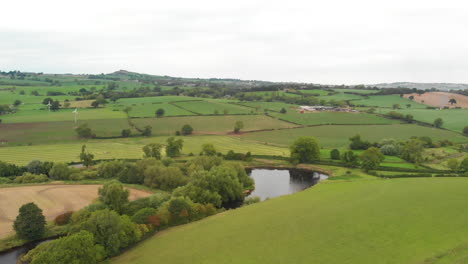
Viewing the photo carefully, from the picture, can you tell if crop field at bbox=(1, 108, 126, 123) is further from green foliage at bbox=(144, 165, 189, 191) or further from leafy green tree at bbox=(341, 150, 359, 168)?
leafy green tree at bbox=(341, 150, 359, 168)

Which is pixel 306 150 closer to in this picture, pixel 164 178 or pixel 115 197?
pixel 164 178

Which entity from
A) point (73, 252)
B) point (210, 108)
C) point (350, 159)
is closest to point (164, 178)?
point (73, 252)

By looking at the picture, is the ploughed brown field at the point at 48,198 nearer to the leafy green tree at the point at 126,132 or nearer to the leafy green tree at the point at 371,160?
the leafy green tree at the point at 126,132

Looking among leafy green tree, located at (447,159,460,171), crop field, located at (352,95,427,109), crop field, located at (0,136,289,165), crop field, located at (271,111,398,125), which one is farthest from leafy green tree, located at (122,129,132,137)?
crop field, located at (352,95,427,109)

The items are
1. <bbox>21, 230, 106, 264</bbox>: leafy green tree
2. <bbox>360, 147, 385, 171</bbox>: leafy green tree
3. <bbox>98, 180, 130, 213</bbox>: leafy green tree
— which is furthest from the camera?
<bbox>360, 147, 385, 171</bbox>: leafy green tree

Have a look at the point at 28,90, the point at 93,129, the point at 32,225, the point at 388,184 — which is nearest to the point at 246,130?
the point at 93,129

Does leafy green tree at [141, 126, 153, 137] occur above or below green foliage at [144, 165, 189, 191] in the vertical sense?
above

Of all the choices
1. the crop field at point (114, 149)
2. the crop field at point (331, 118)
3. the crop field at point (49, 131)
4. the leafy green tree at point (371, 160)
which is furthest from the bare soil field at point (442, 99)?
the crop field at point (49, 131)

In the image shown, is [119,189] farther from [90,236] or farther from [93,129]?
[93,129]
